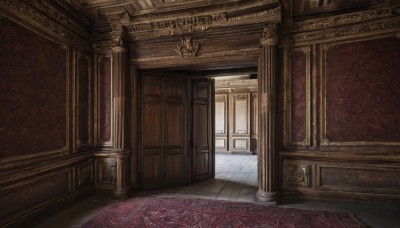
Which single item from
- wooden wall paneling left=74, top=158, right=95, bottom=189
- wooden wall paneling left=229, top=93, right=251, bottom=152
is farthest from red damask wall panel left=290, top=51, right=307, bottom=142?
wooden wall paneling left=229, top=93, right=251, bottom=152

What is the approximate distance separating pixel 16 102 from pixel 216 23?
307 cm

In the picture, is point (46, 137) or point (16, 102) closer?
point (16, 102)

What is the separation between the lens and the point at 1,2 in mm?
2570

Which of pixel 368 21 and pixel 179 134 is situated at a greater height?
pixel 368 21

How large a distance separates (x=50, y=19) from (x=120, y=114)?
5.74 ft

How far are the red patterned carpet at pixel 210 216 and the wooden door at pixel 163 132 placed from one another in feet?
2.87

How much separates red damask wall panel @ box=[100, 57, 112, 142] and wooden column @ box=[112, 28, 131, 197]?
184mm

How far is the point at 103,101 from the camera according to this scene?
4168 millimetres

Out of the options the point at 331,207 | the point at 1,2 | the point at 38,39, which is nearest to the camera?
the point at 1,2

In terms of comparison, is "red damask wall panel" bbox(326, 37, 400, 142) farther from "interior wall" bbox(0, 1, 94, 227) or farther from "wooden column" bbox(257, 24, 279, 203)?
"interior wall" bbox(0, 1, 94, 227)

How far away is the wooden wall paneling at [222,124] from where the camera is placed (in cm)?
945

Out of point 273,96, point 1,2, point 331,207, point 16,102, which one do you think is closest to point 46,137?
point 16,102

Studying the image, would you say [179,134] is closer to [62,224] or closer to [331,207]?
[62,224]

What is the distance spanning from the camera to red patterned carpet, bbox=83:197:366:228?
2873 millimetres
